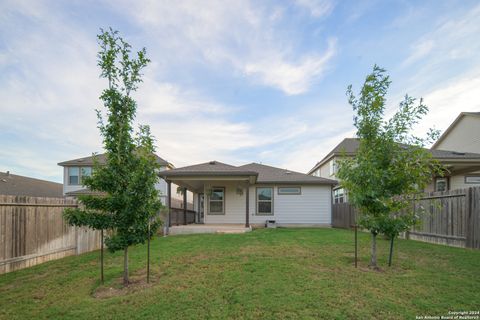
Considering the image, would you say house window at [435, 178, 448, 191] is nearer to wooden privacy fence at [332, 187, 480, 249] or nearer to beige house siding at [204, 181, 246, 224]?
wooden privacy fence at [332, 187, 480, 249]

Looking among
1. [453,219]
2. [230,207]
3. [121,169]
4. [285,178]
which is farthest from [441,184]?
[121,169]

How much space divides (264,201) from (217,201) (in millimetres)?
2669

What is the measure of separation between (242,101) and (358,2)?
839 centimetres

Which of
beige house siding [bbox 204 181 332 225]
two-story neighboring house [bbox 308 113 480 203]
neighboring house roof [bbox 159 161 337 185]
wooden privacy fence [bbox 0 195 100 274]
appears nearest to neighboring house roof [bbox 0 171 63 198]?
neighboring house roof [bbox 159 161 337 185]

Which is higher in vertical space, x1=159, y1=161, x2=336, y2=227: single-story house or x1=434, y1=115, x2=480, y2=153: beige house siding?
x1=434, y1=115, x2=480, y2=153: beige house siding

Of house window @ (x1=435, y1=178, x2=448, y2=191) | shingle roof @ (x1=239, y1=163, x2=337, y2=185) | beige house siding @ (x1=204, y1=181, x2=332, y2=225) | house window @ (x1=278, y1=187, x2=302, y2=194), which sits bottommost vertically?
beige house siding @ (x1=204, y1=181, x2=332, y2=225)

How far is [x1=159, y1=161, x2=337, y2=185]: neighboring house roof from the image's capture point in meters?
12.5

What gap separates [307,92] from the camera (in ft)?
46.9

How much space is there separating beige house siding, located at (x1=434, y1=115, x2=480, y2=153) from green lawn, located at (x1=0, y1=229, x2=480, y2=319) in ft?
58.3

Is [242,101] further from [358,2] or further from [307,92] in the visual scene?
[358,2]

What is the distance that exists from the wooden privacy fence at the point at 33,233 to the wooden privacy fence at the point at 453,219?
8.97 metres

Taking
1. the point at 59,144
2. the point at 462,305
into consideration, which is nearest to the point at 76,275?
the point at 462,305

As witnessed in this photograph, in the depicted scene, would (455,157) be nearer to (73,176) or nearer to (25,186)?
(73,176)

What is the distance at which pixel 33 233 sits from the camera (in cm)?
691
